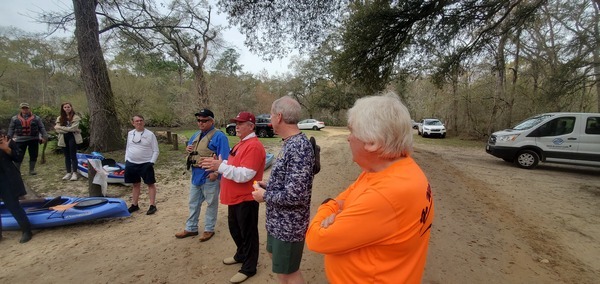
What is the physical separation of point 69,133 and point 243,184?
6.24 m

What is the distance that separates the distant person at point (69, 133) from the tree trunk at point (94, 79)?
2.19 metres

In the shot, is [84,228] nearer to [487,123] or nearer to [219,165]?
[219,165]

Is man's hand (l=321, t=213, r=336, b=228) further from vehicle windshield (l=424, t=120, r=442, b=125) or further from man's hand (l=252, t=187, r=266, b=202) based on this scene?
vehicle windshield (l=424, t=120, r=442, b=125)

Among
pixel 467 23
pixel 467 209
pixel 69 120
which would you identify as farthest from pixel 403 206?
pixel 467 23

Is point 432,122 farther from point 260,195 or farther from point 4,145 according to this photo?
point 4,145

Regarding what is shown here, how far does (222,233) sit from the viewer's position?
13.2ft

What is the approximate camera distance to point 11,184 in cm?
386

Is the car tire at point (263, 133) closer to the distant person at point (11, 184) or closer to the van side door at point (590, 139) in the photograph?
the distant person at point (11, 184)

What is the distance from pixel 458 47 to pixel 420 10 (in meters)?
3.35

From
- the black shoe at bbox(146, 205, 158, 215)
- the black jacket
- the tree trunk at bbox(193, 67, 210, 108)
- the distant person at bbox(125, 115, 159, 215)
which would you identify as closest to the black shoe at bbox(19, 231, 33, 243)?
the black jacket

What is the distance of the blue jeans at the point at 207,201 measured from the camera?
3691 millimetres

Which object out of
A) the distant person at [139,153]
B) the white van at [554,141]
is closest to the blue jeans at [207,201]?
the distant person at [139,153]

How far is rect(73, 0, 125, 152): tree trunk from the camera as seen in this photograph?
8.26 metres

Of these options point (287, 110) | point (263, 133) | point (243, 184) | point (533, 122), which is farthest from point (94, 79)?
point (533, 122)
